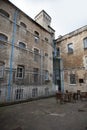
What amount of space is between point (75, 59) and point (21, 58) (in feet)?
29.5

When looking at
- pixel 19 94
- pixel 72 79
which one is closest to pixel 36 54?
pixel 19 94

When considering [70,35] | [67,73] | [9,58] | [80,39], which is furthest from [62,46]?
[9,58]

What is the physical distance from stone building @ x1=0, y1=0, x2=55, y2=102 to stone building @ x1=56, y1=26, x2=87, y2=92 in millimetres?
3234

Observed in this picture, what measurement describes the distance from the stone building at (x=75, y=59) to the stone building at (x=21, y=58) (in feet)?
10.6

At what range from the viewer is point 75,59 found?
16.1 meters

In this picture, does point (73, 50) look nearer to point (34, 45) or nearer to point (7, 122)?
point (34, 45)

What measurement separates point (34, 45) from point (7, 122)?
10.5m

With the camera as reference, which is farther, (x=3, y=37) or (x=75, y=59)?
(x=75, y=59)

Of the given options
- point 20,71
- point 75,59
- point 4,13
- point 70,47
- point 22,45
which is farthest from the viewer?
point 70,47

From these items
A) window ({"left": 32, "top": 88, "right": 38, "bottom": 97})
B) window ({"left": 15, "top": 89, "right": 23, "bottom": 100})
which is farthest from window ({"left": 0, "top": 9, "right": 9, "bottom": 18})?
window ({"left": 32, "top": 88, "right": 38, "bottom": 97})

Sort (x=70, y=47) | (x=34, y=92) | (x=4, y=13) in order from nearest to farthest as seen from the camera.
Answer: (x=4, y=13), (x=34, y=92), (x=70, y=47)

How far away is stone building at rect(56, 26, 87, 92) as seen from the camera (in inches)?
591

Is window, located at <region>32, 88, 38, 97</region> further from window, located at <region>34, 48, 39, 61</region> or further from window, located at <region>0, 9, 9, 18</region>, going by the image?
window, located at <region>0, 9, 9, 18</region>

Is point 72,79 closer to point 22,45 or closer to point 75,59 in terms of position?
point 75,59
